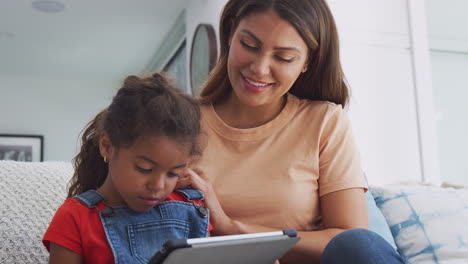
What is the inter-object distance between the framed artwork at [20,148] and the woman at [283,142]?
5134 millimetres

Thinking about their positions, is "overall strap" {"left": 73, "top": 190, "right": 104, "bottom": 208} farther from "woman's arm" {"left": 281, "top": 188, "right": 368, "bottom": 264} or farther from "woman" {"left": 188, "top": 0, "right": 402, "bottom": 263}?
"woman's arm" {"left": 281, "top": 188, "right": 368, "bottom": 264}

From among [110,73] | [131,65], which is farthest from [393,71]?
[110,73]

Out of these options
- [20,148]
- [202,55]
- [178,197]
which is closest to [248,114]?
[178,197]

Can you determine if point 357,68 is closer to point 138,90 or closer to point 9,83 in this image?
point 138,90

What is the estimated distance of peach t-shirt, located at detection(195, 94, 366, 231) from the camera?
116cm

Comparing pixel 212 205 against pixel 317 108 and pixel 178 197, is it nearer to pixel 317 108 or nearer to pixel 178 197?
pixel 178 197

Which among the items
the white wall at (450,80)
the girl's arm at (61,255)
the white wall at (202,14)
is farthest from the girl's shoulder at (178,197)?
the white wall at (202,14)

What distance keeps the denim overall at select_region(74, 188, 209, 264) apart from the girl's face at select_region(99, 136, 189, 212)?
0.13 ft

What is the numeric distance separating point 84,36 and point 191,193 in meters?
4.23

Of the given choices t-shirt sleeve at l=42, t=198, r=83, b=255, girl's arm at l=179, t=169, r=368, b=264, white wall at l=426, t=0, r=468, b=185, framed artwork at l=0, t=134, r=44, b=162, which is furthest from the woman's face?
framed artwork at l=0, t=134, r=44, b=162

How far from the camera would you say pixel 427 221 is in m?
1.46

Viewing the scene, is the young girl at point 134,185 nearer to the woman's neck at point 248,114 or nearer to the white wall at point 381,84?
the woman's neck at point 248,114

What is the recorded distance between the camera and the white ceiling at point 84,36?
4.32 metres

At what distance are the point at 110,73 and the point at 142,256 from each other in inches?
220
